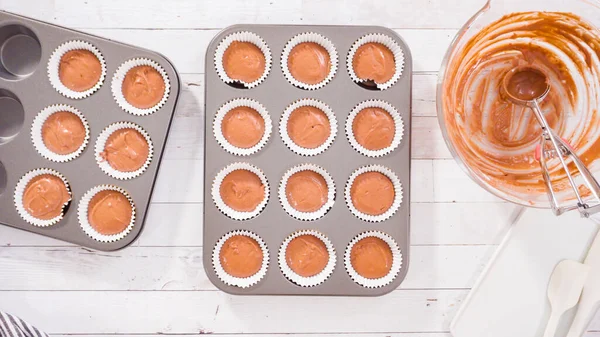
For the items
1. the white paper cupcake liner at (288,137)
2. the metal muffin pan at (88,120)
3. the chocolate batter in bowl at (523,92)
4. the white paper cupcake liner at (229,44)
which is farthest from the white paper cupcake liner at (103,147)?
the chocolate batter in bowl at (523,92)

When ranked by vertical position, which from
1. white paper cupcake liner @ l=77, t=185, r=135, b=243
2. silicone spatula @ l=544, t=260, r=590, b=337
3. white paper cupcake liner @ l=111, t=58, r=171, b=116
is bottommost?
silicone spatula @ l=544, t=260, r=590, b=337

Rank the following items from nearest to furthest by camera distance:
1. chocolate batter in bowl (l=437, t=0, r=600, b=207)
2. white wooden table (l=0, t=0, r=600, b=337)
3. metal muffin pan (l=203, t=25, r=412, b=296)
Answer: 1. chocolate batter in bowl (l=437, t=0, r=600, b=207)
2. metal muffin pan (l=203, t=25, r=412, b=296)
3. white wooden table (l=0, t=0, r=600, b=337)

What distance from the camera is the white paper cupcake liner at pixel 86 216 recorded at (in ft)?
4.58

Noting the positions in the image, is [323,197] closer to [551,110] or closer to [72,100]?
[551,110]

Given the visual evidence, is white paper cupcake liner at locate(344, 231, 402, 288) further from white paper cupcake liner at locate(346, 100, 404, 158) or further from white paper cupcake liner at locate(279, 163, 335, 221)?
white paper cupcake liner at locate(346, 100, 404, 158)

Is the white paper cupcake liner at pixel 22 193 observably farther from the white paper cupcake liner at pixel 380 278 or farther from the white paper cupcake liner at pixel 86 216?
the white paper cupcake liner at pixel 380 278

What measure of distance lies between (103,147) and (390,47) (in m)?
0.91

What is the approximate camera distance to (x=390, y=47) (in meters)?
1.40

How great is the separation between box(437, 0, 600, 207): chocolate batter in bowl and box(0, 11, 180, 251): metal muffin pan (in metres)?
0.83

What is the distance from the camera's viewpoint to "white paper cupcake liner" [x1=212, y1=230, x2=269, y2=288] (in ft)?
4.51

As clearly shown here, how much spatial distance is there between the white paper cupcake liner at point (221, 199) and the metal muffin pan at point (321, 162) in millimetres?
12

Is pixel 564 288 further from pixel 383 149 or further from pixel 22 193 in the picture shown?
pixel 22 193

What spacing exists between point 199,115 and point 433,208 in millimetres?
819

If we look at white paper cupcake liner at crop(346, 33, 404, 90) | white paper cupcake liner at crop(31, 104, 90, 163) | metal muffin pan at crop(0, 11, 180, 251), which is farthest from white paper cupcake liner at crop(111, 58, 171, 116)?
white paper cupcake liner at crop(346, 33, 404, 90)
